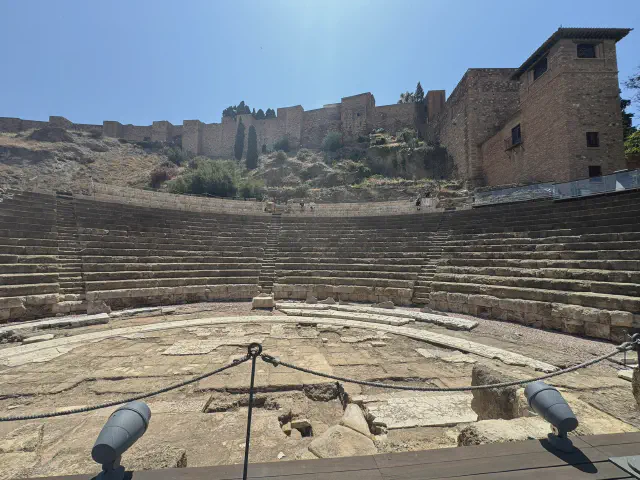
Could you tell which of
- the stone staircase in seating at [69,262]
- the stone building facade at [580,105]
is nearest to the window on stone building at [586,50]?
the stone building facade at [580,105]

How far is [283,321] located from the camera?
8070 mm

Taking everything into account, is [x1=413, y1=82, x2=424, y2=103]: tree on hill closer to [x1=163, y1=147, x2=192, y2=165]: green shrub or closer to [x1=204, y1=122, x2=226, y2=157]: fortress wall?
[x1=204, y1=122, x2=226, y2=157]: fortress wall

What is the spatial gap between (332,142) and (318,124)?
6.84 m

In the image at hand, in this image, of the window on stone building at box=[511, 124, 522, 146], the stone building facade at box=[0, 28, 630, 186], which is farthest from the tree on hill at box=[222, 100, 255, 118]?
the window on stone building at box=[511, 124, 522, 146]

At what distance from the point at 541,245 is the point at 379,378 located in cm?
803

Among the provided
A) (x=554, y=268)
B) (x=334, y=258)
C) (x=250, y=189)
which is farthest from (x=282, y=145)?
(x=554, y=268)

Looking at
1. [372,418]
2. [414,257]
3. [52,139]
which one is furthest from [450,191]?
[52,139]

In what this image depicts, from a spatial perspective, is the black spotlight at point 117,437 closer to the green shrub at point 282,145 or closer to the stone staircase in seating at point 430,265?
the stone staircase in seating at point 430,265

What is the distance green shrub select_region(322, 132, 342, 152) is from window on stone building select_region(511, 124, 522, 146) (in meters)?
24.9

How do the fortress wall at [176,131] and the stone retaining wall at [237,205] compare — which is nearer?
the stone retaining wall at [237,205]

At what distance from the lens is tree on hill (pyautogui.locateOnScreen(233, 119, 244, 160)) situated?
49.2 m

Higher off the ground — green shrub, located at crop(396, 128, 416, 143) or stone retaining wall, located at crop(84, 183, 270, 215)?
green shrub, located at crop(396, 128, 416, 143)

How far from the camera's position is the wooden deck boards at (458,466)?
1814 mm

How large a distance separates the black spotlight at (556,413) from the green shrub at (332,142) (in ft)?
143
